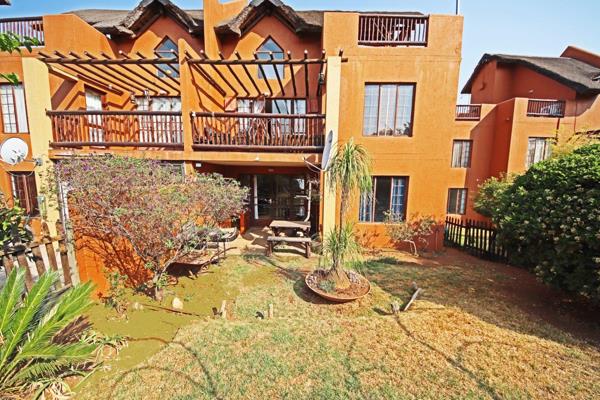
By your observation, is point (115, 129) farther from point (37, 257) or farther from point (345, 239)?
point (345, 239)

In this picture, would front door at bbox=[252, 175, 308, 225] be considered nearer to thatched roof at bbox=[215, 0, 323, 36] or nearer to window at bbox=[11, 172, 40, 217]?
thatched roof at bbox=[215, 0, 323, 36]

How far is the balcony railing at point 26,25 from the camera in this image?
863cm

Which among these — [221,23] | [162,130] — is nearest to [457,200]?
[221,23]

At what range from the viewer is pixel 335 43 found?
7926mm

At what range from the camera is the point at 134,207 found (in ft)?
14.4

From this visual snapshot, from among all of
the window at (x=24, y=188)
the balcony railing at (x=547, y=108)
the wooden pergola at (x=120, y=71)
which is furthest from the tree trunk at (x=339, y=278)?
the balcony railing at (x=547, y=108)

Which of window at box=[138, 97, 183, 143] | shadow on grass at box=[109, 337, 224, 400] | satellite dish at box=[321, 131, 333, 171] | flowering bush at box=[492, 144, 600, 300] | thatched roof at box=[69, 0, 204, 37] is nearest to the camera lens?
shadow on grass at box=[109, 337, 224, 400]

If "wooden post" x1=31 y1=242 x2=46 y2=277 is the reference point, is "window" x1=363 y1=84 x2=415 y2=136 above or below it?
above

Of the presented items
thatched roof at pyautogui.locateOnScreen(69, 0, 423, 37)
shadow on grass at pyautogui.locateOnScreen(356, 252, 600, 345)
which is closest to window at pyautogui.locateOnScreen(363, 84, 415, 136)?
thatched roof at pyautogui.locateOnScreen(69, 0, 423, 37)

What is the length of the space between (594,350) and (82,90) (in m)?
14.9

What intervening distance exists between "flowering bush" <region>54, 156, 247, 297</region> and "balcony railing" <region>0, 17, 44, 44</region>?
27.3ft

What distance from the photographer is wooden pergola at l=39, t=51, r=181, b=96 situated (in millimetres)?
6781

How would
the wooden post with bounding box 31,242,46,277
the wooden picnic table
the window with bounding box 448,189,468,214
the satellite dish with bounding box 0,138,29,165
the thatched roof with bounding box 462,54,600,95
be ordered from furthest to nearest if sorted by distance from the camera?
the window with bounding box 448,189,468,214
the thatched roof with bounding box 462,54,600,95
the satellite dish with bounding box 0,138,29,165
the wooden picnic table
the wooden post with bounding box 31,242,46,277

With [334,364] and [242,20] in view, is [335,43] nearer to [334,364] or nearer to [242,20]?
[242,20]
